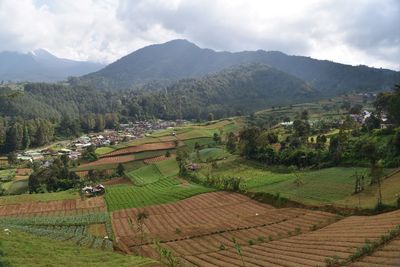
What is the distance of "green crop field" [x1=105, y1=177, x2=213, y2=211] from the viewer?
66.6 meters

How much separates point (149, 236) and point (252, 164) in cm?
4099

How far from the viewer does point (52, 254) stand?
34.5 metres

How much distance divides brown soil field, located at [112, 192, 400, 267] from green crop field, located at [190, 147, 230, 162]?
1325 inches

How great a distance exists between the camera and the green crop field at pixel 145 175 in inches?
3442

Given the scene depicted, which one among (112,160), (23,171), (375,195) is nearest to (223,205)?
(375,195)

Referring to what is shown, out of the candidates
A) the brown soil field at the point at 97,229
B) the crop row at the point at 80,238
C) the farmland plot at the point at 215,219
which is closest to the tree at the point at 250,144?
the farmland plot at the point at 215,219

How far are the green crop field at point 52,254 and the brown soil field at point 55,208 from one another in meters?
23.2

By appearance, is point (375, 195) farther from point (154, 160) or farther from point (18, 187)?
point (18, 187)

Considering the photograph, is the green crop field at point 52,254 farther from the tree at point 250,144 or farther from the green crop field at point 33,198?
the tree at point 250,144

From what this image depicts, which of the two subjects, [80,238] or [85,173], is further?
[85,173]

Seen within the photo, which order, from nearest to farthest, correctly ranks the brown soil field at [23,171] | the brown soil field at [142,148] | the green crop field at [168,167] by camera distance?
the green crop field at [168,167], the brown soil field at [23,171], the brown soil field at [142,148]

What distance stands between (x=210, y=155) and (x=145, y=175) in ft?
52.7

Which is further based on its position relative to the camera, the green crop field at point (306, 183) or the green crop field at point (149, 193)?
the green crop field at point (149, 193)

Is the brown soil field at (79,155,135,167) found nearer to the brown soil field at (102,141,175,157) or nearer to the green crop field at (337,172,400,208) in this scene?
the brown soil field at (102,141,175,157)
